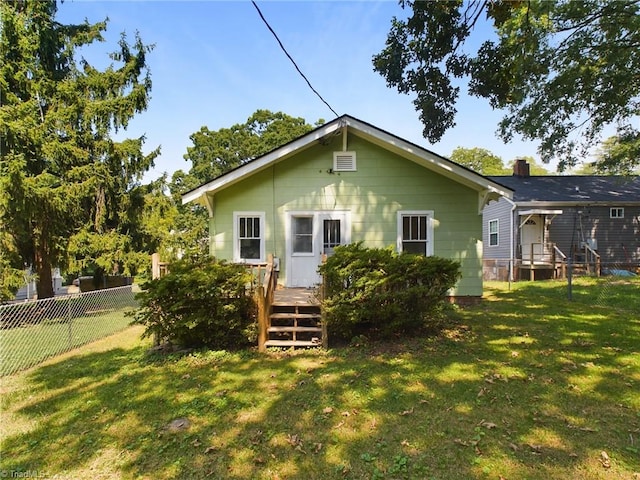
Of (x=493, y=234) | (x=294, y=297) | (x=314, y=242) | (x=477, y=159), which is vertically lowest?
(x=294, y=297)

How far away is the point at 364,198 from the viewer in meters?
9.05

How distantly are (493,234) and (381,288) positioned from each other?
50.3ft

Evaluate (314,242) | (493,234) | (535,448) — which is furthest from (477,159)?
(535,448)

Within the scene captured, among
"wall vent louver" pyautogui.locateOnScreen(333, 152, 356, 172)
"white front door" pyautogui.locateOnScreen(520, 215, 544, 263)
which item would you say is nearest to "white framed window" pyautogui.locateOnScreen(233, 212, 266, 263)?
"wall vent louver" pyautogui.locateOnScreen(333, 152, 356, 172)

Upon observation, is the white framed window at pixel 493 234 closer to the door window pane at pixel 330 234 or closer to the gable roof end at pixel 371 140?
the gable roof end at pixel 371 140

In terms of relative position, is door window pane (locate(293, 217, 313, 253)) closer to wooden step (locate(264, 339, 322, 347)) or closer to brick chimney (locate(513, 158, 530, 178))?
wooden step (locate(264, 339, 322, 347))

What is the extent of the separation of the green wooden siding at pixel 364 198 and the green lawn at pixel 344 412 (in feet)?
11.6

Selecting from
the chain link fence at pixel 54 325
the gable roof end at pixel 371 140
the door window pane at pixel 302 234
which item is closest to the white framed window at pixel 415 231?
the gable roof end at pixel 371 140

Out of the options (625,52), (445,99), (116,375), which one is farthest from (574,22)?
(116,375)

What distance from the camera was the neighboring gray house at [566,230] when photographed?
1586 centimetres

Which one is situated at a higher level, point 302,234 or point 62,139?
point 62,139

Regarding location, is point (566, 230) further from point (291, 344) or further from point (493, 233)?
point (291, 344)

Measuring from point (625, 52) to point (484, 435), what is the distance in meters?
12.6

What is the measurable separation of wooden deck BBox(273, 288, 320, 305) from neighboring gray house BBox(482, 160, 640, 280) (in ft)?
37.7
